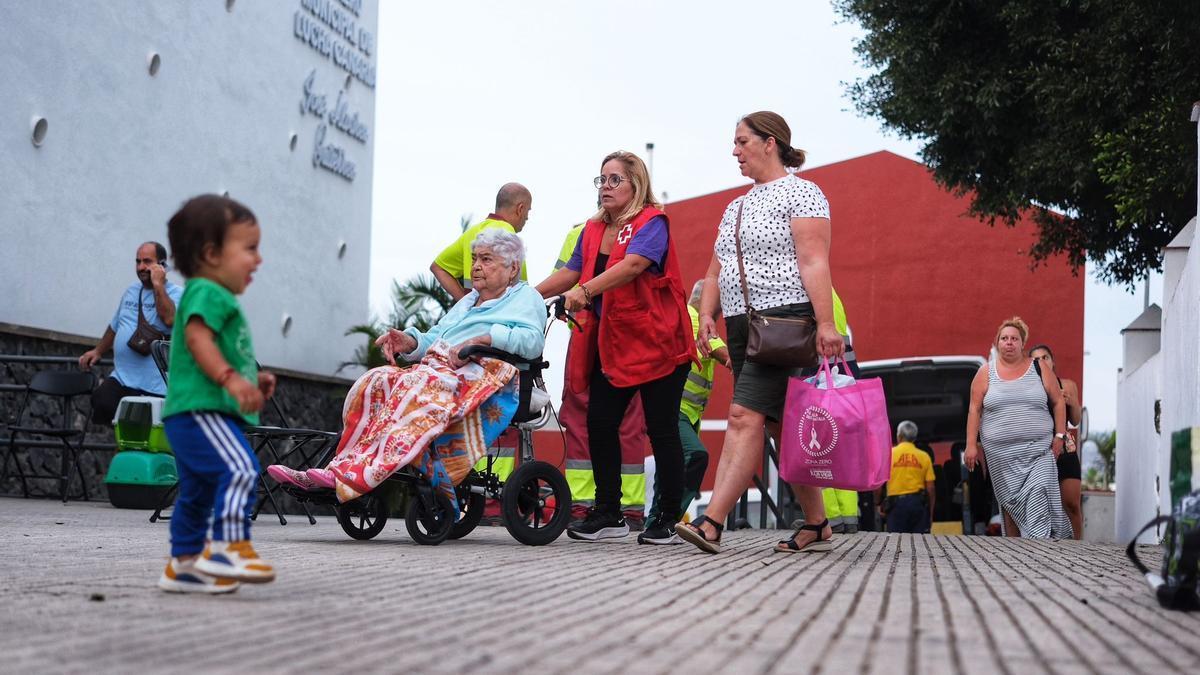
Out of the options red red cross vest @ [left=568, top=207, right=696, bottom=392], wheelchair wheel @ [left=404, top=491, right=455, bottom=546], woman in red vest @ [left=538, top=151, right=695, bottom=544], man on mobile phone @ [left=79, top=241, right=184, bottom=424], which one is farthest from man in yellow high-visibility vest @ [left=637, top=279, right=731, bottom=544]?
man on mobile phone @ [left=79, top=241, right=184, bottom=424]

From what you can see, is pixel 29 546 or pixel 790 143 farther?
pixel 790 143

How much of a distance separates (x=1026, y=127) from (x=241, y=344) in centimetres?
1557

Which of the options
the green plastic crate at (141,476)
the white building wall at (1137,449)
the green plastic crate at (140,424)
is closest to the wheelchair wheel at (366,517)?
the green plastic crate at (140,424)

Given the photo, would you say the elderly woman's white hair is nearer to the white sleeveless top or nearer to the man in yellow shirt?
the white sleeveless top

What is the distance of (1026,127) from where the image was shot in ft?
58.9

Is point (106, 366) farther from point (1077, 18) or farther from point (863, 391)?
point (1077, 18)

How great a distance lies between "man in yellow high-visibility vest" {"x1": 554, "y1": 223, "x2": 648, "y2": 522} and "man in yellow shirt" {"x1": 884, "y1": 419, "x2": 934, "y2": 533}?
19.4 ft

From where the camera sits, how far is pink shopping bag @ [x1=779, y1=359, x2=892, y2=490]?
6.10 m

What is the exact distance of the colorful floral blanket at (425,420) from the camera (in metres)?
5.96

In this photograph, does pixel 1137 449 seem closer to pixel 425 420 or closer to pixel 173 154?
pixel 425 420

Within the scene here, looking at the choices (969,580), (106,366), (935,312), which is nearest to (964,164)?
(935,312)

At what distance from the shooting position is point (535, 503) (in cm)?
664

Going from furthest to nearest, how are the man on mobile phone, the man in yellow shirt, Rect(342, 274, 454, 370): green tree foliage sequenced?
Rect(342, 274, 454, 370): green tree foliage, the man in yellow shirt, the man on mobile phone

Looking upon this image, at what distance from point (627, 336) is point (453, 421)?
1016 mm
